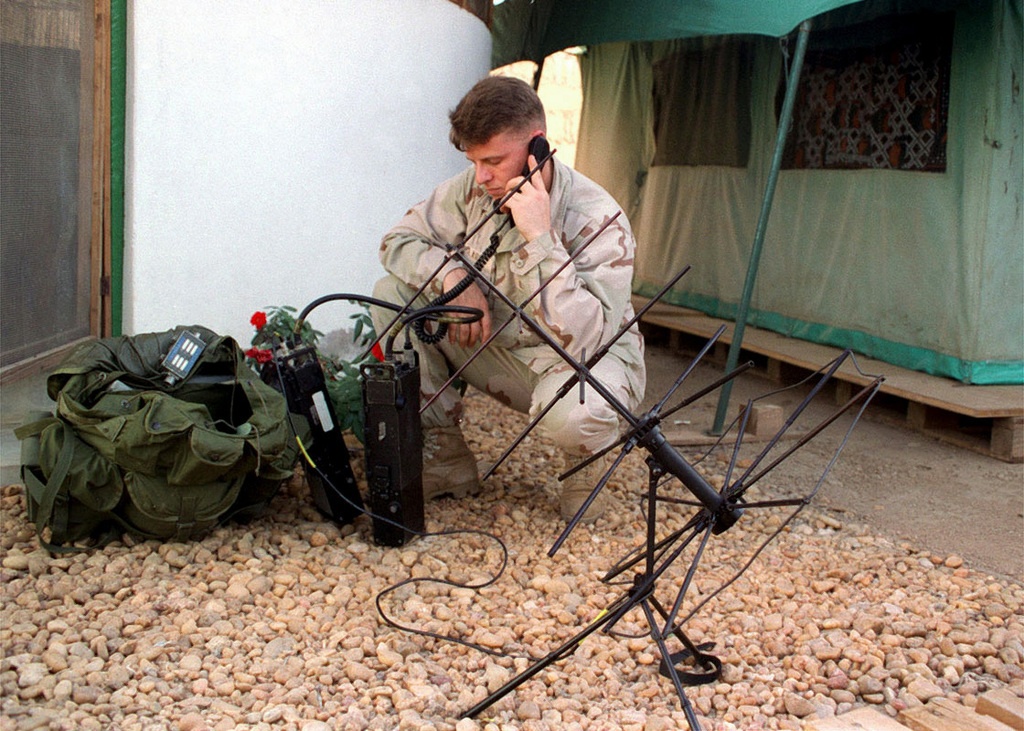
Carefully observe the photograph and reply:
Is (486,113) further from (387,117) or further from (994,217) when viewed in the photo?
(994,217)

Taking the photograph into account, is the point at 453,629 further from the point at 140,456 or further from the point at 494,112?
the point at 494,112

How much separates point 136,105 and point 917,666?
11.2 ft

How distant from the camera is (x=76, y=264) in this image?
409 cm

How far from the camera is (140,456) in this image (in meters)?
2.98

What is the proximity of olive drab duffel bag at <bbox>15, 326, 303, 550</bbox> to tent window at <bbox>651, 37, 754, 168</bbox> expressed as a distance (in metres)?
4.55

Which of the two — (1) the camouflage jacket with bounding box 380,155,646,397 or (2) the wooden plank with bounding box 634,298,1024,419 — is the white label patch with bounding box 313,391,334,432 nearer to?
(1) the camouflage jacket with bounding box 380,155,646,397

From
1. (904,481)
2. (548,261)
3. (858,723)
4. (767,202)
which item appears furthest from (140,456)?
(904,481)

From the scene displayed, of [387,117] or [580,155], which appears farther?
[580,155]

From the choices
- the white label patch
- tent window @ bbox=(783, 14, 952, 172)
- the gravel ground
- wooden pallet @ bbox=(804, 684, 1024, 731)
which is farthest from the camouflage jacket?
tent window @ bbox=(783, 14, 952, 172)

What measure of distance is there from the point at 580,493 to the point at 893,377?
2.37 meters

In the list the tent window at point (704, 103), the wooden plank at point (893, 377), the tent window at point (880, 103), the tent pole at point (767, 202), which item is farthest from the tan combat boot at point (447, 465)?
the tent window at point (704, 103)

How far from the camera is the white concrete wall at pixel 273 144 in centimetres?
412

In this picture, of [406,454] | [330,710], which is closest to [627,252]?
[406,454]

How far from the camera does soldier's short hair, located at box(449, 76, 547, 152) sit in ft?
10.6
